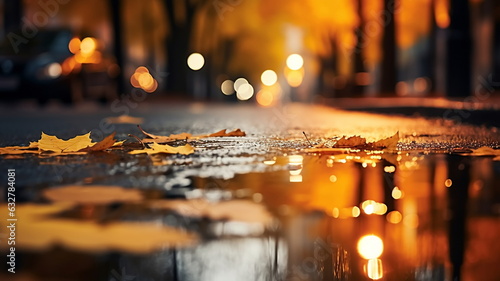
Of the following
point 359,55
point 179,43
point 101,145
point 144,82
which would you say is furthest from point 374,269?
point 144,82

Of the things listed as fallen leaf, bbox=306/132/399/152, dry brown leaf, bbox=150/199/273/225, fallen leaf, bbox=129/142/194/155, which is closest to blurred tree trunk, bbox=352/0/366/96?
fallen leaf, bbox=306/132/399/152

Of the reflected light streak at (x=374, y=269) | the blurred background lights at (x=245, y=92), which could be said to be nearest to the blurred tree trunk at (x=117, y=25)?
the reflected light streak at (x=374, y=269)

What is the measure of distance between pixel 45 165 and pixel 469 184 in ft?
7.97

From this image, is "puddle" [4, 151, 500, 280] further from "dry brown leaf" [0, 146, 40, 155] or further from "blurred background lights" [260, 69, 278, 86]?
"blurred background lights" [260, 69, 278, 86]

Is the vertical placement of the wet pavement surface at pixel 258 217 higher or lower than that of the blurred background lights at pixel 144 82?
lower

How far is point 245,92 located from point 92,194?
279ft

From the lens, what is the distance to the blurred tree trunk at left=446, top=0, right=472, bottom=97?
14.9 m

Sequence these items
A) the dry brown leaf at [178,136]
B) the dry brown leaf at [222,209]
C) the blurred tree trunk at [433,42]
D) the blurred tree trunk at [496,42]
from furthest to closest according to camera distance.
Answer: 1. the blurred tree trunk at [496,42]
2. the blurred tree trunk at [433,42]
3. the dry brown leaf at [178,136]
4. the dry brown leaf at [222,209]

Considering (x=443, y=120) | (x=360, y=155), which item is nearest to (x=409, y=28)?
(x=443, y=120)

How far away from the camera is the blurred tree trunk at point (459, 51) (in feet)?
48.9

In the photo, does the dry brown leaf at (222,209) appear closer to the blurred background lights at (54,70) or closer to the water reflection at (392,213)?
the water reflection at (392,213)

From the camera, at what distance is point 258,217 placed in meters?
3.28

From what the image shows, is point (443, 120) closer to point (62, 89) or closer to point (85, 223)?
point (85, 223)

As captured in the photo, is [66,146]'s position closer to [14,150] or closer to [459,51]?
[14,150]
